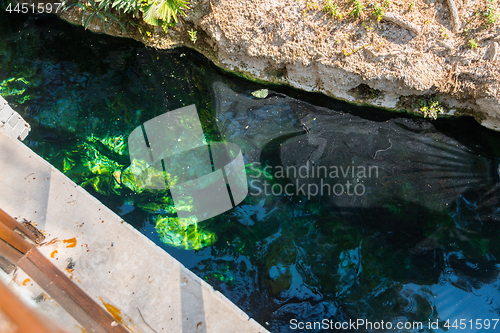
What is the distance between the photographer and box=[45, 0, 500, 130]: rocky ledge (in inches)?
159

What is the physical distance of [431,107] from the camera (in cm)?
450

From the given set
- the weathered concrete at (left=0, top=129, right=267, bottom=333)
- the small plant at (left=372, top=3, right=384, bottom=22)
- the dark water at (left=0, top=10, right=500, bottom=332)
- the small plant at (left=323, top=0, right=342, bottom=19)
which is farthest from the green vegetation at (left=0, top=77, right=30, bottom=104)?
the small plant at (left=372, top=3, right=384, bottom=22)

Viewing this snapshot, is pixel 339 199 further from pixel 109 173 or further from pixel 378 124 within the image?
pixel 109 173

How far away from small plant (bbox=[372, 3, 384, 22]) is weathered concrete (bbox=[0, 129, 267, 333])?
14.6 ft

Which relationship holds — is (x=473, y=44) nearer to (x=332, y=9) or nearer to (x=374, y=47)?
(x=374, y=47)

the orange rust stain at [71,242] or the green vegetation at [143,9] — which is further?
the green vegetation at [143,9]

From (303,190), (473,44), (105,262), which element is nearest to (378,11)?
(473,44)

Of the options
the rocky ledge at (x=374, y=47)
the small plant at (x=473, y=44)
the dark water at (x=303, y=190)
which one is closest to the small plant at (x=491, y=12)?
the rocky ledge at (x=374, y=47)

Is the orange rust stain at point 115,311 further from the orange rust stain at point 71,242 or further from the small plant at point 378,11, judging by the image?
the small plant at point 378,11

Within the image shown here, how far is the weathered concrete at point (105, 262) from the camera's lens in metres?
3.47

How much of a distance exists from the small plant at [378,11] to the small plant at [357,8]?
0.16 meters

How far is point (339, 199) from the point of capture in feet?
14.2

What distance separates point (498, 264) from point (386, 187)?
1873 mm

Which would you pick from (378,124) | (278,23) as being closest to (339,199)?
(378,124)
